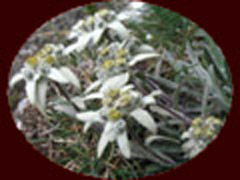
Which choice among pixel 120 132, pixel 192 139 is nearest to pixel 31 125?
pixel 120 132

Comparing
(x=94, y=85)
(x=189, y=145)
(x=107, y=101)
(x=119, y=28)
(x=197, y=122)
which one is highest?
(x=119, y=28)

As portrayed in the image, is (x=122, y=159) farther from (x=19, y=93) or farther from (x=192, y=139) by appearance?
(x=19, y=93)

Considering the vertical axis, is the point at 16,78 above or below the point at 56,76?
above

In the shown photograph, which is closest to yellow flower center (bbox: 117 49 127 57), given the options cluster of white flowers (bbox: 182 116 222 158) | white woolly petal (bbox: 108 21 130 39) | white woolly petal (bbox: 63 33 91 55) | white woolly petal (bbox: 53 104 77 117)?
white woolly petal (bbox: 108 21 130 39)

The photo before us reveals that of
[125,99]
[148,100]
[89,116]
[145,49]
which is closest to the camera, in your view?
[125,99]

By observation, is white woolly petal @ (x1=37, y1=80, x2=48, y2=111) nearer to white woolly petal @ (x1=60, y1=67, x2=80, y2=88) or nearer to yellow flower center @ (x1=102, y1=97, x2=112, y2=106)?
white woolly petal @ (x1=60, y1=67, x2=80, y2=88)

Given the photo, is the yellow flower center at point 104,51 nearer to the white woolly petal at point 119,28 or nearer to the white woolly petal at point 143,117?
the white woolly petal at point 119,28

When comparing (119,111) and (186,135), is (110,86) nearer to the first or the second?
(119,111)

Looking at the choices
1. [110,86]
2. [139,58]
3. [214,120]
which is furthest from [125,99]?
[214,120]
